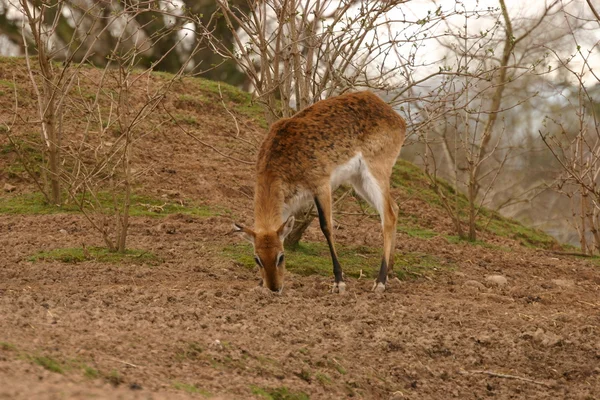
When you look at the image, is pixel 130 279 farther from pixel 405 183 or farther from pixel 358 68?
pixel 405 183

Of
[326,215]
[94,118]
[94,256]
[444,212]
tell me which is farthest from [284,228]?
[444,212]

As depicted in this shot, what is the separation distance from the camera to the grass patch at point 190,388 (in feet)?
14.2

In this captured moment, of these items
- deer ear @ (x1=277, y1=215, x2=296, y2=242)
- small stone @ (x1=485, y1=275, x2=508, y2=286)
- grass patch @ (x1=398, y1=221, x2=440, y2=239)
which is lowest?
small stone @ (x1=485, y1=275, x2=508, y2=286)

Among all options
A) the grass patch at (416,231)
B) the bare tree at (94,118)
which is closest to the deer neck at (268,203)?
the bare tree at (94,118)

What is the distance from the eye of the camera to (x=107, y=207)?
1135cm

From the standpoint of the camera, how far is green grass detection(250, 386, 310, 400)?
4.69 m

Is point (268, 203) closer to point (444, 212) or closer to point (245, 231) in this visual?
point (245, 231)

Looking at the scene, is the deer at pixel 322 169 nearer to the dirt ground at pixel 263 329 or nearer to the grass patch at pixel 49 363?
the dirt ground at pixel 263 329

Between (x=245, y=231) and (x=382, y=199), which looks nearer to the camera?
(x=245, y=231)

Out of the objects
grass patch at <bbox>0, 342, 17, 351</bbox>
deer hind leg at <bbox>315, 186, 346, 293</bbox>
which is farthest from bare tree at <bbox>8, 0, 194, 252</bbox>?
grass patch at <bbox>0, 342, 17, 351</bbox>

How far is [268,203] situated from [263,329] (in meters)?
2.00

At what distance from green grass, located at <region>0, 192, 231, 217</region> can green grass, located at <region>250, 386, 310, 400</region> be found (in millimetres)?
6596

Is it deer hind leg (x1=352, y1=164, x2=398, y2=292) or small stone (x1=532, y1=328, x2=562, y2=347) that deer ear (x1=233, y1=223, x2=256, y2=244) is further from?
small stone (x1=532, y1=328, x2=562, y2=347)

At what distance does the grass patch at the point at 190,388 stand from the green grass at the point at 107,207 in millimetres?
6756
